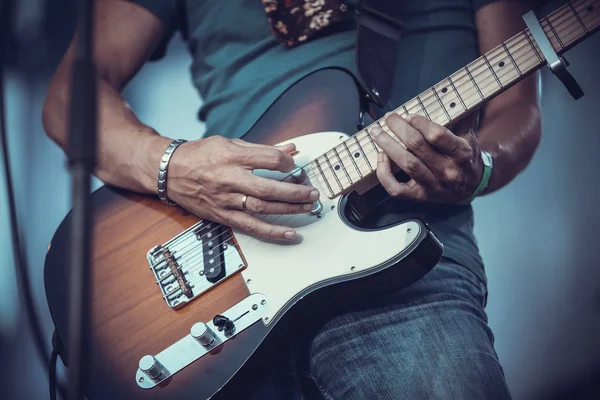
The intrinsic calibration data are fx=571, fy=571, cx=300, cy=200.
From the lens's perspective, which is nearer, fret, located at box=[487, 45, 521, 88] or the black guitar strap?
fret, located at box=[487, 45, 521, 88]

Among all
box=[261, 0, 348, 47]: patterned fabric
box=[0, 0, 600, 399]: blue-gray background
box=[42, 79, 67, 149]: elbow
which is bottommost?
box=[0, 0, 600, 399]: blue-gray background

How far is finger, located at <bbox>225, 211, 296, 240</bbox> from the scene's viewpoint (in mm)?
873

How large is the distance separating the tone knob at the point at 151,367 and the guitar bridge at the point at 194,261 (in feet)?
0.30

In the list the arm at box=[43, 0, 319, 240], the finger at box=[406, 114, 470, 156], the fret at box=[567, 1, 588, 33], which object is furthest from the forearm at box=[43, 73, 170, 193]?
the fret at box=[567, 1, 588, 33]

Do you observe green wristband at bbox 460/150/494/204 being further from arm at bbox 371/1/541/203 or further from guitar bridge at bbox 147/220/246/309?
guitar bridge at bbox 147/220/246/309

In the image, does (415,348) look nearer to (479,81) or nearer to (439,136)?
(439,136)

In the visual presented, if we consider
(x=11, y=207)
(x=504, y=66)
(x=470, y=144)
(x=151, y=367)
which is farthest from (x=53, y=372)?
(x=504, y=66)

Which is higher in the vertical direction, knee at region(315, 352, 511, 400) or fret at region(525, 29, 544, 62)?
fret at region(525, 29, 544, 62)

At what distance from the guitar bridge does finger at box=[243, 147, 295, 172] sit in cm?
13

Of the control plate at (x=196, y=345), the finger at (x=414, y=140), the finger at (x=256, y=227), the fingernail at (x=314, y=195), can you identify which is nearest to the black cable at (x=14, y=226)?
the control plate at (x=196, y=345)

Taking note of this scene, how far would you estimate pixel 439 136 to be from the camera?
0.81 metres

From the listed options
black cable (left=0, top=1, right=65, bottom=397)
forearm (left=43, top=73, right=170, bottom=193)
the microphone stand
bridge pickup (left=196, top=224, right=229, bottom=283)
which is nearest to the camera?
the microphone stand

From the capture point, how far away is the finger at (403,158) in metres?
→ 0.84

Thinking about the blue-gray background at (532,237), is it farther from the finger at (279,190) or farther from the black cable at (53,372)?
the finger at (279,190)
